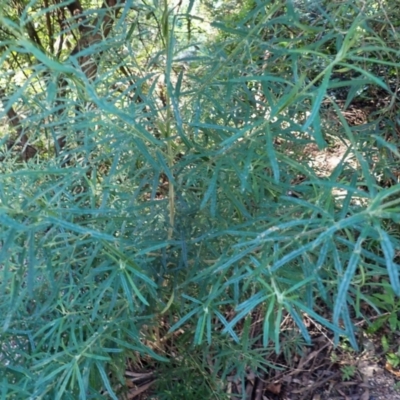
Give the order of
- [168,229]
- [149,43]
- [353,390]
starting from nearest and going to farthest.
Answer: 1. [168,229]
2. [149,43]
3. [353,390]

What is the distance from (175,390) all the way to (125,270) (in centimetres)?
65

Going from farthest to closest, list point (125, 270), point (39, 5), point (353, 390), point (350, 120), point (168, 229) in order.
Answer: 1. point (350, 120)
2. point (39, 5)
3. point (353, 390)
4. point (168, 229)
5. point (125, 270)

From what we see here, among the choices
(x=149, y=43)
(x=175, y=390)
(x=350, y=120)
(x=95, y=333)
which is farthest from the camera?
(x=350, y=120)

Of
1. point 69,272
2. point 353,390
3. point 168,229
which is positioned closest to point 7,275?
point 69,272

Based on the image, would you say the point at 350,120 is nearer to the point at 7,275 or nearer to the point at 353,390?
the point at 353,390

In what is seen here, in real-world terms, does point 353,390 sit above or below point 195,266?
below

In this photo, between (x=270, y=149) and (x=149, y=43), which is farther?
(x=149, y=43)

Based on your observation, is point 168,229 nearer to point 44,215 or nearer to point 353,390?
point 44,215

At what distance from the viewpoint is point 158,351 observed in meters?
1.32

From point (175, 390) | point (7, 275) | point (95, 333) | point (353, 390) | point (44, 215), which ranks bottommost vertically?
point (353, 390)

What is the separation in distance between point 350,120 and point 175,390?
1293 millimetres

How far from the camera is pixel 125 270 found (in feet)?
2.54

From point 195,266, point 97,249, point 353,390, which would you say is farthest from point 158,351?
point 353,390

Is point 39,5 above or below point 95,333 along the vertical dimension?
above
